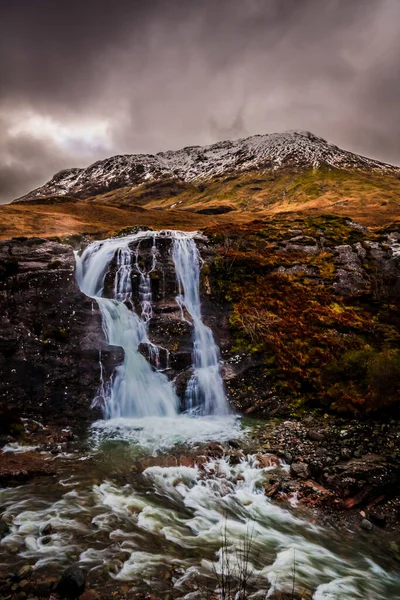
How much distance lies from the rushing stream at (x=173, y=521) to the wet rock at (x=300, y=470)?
477 mm

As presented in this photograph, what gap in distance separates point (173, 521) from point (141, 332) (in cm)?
1164

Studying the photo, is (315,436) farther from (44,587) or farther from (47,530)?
(44,587)

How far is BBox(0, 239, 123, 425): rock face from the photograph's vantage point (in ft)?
52.9

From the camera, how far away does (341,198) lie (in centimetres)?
11900

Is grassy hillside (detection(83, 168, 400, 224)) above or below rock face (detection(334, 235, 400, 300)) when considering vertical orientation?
above

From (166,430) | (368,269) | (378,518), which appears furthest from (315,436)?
(368,269)

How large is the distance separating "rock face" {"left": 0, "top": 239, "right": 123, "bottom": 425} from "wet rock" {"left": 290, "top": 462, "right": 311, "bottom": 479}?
9493 mm

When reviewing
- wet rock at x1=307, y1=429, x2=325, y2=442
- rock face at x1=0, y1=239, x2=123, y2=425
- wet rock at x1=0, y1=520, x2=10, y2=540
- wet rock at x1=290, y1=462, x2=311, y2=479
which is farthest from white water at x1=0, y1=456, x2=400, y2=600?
rock face at x1=0, y1=239, x2=123, y2=425

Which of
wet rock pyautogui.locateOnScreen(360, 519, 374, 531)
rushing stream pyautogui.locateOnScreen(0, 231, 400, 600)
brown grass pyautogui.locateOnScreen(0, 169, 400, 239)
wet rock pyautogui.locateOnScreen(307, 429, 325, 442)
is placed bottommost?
wet rock pyautogui.locateOnScreen(360, 519, 374, 531)

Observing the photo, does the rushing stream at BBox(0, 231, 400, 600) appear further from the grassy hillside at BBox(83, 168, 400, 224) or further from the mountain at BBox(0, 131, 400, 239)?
the grassy hillside at BBox(83, 168, 400, 224)

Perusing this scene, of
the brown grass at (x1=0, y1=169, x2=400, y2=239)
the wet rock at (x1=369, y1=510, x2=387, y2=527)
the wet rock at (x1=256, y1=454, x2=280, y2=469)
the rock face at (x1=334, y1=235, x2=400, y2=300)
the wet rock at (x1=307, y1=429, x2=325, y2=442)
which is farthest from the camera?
the brown grass at (x1=0, y1=169, x2=400, y2=239)

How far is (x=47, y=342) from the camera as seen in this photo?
696 inches

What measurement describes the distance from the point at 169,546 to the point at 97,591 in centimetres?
210

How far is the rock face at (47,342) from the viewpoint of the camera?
1612cm
